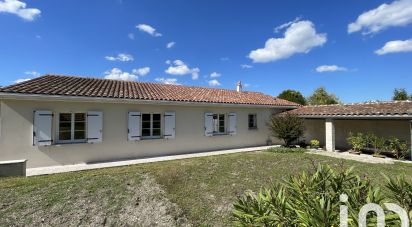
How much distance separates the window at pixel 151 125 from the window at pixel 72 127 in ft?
9.47

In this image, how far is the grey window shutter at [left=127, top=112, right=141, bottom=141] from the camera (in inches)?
458

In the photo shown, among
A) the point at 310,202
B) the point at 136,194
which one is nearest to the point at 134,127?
the point at 136,194

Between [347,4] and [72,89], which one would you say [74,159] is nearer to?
[72,89]

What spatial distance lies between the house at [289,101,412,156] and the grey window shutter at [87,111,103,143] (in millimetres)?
13180

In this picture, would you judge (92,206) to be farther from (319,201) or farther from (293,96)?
(293,96)

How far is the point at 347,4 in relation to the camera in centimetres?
1288

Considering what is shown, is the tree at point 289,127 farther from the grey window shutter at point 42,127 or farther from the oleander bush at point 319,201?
the grey window shutter at point 42,127

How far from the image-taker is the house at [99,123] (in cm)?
945

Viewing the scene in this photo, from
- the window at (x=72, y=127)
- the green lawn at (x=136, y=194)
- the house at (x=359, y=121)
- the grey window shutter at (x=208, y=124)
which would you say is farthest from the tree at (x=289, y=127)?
the window at (x=72, y=127)

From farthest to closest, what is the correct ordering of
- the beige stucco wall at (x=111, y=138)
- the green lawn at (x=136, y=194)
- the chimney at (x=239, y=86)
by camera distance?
1. the chimney at (x=239, y=86)
2. the beige stucco wall at (x=111, y=138)
3. the green lawn at (x=136, y=194)

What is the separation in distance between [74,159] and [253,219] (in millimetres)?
10080

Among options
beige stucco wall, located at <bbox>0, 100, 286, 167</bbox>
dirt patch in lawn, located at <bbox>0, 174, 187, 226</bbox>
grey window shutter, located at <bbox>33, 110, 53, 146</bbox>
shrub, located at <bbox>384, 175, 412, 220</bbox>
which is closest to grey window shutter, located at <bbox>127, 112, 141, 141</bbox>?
beige stucco wall, located at <bbox>0, 100, 286, 167</bbox>

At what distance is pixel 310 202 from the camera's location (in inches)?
102

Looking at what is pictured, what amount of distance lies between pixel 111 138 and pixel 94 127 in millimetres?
1000
